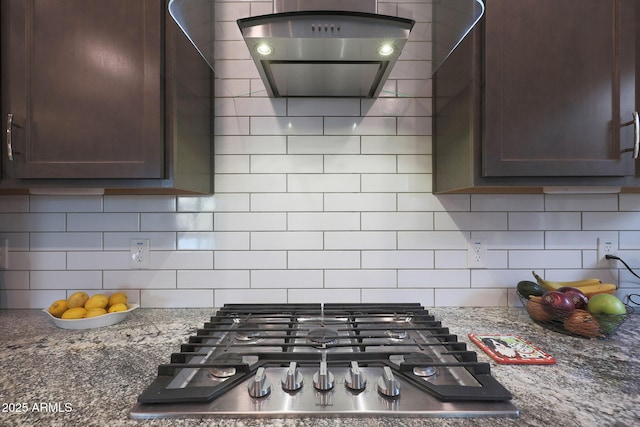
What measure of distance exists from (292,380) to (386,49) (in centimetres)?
89

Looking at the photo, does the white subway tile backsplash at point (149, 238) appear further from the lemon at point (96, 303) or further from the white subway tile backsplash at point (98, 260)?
the lemon at point (96, 303)

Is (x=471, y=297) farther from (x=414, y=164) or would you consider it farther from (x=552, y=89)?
(x=552, y=89)

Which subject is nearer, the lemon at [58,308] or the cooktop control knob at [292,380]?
the cooktop control knob at [292,380]

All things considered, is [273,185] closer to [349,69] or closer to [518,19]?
[349,69]

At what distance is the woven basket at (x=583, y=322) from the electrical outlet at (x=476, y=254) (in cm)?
29

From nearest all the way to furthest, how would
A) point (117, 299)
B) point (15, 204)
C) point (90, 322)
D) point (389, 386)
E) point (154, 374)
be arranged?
point (389, 386), point (154, 374), point (90, 322), point (117, 299), point (15, 204)

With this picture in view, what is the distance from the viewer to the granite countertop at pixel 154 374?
0.60 meters

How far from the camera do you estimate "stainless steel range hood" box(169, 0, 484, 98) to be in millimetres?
770

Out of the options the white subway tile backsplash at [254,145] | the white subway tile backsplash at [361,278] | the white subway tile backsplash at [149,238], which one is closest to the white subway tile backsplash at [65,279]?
the white subway tile backsplash at [149,238]

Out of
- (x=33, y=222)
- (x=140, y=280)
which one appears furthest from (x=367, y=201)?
(x=33, y=222)

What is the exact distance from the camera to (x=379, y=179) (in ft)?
4.26

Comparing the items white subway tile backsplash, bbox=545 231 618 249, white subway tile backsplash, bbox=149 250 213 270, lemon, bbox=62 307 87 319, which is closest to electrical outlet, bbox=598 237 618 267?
white subway tile backsplash, bbox=545 231 618 249

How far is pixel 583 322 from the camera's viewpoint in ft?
3.14

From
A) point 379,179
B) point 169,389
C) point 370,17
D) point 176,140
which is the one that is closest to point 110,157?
point 176,140
